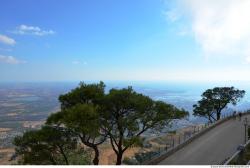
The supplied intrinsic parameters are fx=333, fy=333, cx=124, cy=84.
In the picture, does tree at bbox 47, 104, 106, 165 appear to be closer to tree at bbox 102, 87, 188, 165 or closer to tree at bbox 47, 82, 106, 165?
tree at bbox 47, 82, 106, 165

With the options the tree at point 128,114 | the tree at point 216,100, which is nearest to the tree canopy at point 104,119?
the tree at point 128,114

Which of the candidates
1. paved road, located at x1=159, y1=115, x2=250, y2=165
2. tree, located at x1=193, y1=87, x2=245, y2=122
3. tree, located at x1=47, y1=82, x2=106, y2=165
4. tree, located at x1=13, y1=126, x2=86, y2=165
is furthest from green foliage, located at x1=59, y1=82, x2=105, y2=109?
tree, located at x1=193, y1=87, x2=245, y2=122

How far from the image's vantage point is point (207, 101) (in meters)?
53.8

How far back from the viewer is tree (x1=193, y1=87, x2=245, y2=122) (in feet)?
176

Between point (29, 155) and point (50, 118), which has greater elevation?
point (50, 118)

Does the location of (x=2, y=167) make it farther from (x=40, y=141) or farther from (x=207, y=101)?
(x=207, y=101)

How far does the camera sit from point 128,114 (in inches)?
988

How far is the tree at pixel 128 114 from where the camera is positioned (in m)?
24.2

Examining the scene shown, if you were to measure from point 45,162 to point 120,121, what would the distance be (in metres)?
6.07

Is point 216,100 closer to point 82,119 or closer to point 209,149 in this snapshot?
point 209,149

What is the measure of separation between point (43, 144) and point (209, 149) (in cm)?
1396

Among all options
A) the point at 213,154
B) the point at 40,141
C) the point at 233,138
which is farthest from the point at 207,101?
the point at 40,141

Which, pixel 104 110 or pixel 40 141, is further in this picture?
pixel 104 110

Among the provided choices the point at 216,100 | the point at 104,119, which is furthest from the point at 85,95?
the point at 216,100
